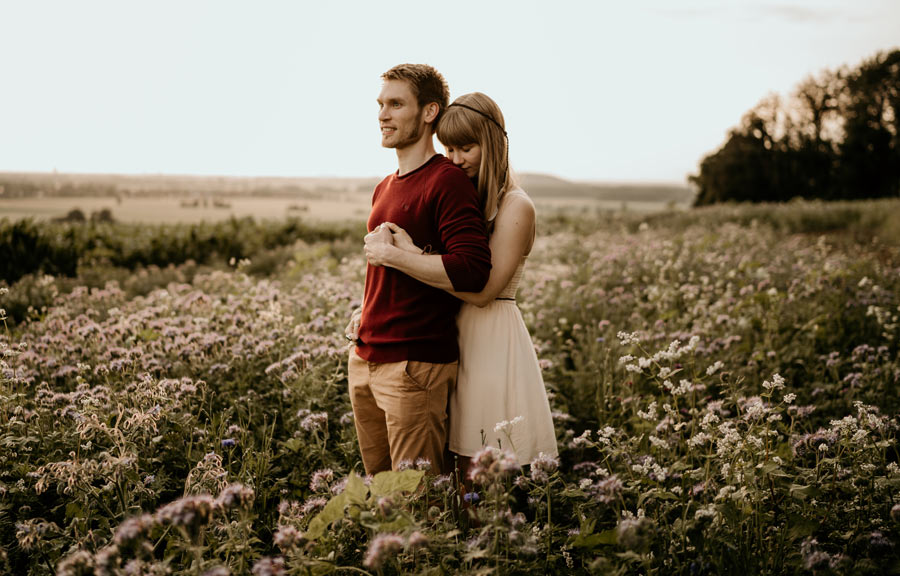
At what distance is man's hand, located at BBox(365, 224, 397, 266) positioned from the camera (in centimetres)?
278

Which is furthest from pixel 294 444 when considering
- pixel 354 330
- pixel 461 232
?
pixel 461 232

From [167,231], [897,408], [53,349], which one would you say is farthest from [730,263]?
[167,231]

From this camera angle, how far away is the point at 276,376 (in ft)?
13.4

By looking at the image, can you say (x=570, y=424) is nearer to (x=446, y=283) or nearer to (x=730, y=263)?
(x=446, y=283)

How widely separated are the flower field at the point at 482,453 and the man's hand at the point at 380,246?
944mm

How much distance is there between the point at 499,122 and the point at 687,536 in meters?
1.97

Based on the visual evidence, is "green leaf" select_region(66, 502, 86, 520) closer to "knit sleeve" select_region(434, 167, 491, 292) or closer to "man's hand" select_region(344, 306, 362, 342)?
"man's hand" select_region(344, 306, 362, 342)

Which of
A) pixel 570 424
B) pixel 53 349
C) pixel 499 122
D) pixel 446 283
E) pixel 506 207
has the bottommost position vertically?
pixel 570 424

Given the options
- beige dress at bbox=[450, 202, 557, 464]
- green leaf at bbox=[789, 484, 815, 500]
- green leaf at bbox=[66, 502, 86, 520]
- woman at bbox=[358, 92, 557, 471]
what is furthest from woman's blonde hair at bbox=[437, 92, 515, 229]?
green leaf at bbox=[66, 502, 86, 520]

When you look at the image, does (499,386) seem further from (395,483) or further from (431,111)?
(431,111)

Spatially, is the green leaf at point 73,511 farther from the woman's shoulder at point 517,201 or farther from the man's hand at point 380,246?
the woman's shoulder at point 517,201

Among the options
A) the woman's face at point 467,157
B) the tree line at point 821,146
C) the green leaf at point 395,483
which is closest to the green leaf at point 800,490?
the green leaf at point 395,483

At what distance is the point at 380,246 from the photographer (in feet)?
9.16

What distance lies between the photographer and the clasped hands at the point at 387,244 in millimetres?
2775
